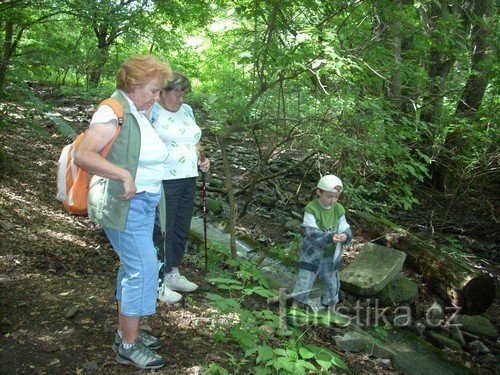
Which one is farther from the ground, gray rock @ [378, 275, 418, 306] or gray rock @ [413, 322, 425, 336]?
gray rock @ [378, 275, 418, 306]

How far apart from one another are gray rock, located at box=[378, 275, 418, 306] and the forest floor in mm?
1049

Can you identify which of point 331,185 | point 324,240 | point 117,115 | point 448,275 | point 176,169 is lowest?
point 448,275

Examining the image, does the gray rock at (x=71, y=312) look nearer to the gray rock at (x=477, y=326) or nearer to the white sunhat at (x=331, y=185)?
the white sunhat at (x=331, y=185)

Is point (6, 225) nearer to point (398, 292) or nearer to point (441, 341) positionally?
point (398, 292)

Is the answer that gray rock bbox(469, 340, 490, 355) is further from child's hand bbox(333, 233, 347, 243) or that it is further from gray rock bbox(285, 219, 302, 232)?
gray rock bbox(285, 219, 302, 232)

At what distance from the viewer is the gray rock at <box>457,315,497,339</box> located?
17.1 ft

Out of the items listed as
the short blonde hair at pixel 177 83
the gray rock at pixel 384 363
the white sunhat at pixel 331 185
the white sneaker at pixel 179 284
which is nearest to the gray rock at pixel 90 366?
the white sneaker at pixel 179 284

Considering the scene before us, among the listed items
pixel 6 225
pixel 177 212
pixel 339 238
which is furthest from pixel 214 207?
pixel 339 238

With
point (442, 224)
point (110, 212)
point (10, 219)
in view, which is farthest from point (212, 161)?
point (110, 212)

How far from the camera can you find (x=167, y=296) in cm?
366

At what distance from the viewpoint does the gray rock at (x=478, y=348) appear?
4.93 metres

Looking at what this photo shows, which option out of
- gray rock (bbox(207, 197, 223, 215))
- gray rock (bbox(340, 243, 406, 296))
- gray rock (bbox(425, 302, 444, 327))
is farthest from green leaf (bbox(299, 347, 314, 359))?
gray rock (bbox(207, 197, 223, 215))

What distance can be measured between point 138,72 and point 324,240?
2.38m

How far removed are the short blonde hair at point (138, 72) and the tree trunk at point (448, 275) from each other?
4.70 metres
